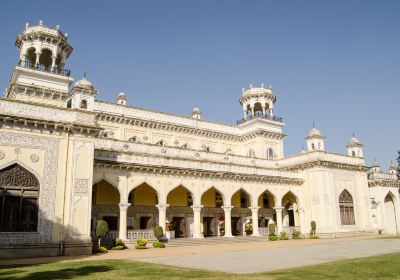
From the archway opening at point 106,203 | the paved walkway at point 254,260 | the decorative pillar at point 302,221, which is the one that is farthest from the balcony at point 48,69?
the decorative pillar at point 302,221

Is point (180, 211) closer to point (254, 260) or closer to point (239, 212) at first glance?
point (239, 212)

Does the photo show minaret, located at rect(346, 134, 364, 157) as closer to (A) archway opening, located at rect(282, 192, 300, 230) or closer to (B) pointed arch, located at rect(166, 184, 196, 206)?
(A) archway opening, located at rect(282, 192, 300, 230)

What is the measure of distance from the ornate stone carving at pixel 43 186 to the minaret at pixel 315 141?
26.4 m

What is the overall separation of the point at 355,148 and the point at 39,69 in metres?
34.3

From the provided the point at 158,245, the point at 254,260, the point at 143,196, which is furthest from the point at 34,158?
the point at 254,260

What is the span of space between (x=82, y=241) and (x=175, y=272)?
1077cm

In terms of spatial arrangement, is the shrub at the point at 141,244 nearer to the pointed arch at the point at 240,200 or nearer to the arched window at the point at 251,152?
the pointed arch at the point at 240,200

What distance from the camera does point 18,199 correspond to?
2041 cm

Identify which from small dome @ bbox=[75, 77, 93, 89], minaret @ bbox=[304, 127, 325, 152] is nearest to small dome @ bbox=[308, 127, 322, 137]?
minaret @ bbox=[304, 127, 325, 152]

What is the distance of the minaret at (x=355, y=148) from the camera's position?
42.8 m

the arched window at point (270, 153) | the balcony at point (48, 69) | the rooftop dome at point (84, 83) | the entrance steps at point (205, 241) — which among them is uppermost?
the balcony at point (48, 69)

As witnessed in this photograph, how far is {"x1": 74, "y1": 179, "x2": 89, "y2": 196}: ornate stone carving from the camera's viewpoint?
21948 mm

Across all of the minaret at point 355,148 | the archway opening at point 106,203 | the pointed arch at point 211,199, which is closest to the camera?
the archway opening at point 106,203

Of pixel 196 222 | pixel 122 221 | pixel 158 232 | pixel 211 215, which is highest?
pixel 211 215
